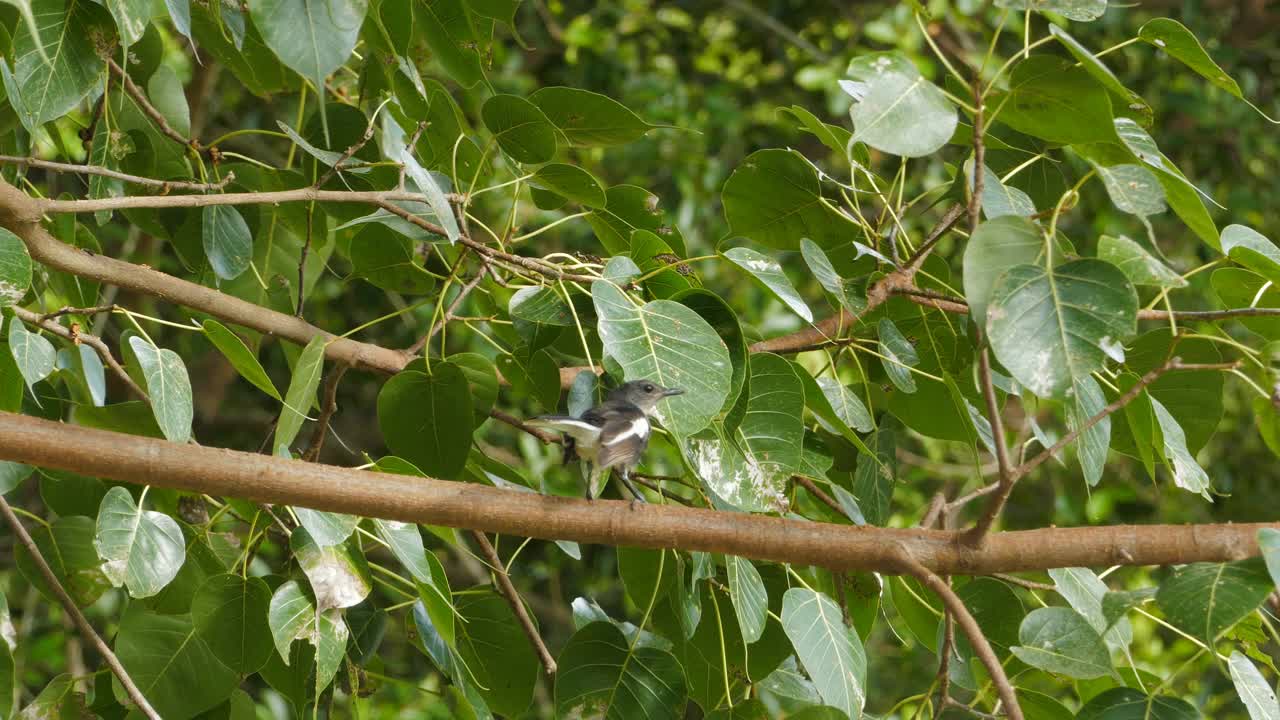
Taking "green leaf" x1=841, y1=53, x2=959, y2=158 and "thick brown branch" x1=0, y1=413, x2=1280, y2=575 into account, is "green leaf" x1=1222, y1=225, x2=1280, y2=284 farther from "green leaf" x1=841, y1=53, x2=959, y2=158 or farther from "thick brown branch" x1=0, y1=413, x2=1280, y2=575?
"green leaf" x1=841, y1=53, x2=959, y2=158

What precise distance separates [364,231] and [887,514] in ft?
2.85

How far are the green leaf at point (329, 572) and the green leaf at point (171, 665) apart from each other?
25 centimetres

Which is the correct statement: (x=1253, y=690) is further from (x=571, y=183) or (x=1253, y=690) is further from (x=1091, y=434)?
(x=571, y=183)

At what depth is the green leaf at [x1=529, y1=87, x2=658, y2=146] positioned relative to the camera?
5.63 feet

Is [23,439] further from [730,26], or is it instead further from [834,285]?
[730,26]

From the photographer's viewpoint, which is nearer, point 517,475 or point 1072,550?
point 1072,550

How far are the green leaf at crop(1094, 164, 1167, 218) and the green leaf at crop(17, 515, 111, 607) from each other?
56.2 inches

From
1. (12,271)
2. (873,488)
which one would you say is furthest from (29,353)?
(873,488)

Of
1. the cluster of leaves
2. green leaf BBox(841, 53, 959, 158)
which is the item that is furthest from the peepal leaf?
green leaf BBox(841, 53, 959, 158)

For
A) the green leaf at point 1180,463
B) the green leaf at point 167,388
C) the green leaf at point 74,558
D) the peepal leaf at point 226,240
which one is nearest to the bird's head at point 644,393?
the green leaf at point 167,388

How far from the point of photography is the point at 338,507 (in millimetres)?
1331

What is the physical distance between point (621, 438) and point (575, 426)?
0.29 feet

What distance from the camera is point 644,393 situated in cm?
135

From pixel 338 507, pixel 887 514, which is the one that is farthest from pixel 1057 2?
pixel 338 507
